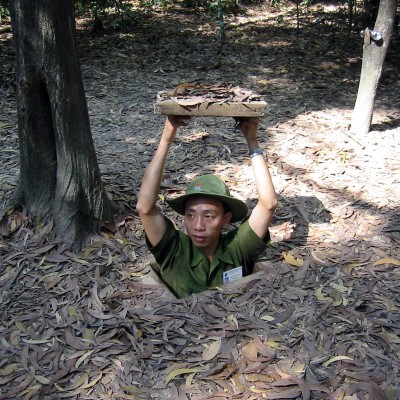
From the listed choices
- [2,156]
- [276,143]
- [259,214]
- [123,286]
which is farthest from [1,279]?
[276,143]

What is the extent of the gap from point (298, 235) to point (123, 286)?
148cm

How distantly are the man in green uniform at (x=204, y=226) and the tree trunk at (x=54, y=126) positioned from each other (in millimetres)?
669

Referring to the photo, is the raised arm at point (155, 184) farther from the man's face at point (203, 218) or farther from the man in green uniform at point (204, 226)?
the man's face at point (203, 218)

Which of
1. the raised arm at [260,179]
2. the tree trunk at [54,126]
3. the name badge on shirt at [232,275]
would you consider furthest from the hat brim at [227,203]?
the tree trunk at [54,126]

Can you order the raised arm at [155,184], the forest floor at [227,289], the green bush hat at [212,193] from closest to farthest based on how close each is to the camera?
the forest floor at [227,289] < the raised arm at [155,184] < the green bush hat at [212,193]

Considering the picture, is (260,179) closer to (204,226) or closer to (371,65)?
(204,226)

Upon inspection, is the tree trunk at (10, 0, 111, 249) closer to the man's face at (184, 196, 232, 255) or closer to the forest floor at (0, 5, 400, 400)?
the forest floor at (0, 5, 400, 400)

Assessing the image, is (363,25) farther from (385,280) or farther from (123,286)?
(123,286)

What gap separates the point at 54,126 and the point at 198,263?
139cm

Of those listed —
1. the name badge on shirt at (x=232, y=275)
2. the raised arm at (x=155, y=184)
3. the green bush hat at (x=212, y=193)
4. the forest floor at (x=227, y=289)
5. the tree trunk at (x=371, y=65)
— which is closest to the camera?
the forest floor at (x=227, y=289)

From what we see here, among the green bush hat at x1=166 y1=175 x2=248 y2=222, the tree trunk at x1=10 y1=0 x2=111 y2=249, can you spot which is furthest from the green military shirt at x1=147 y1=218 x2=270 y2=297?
the tree trunk at x1=10 y1=0 x2=111 y2=249

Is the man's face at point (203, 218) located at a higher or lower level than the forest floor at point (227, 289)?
higher

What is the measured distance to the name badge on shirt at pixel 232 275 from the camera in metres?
3.40

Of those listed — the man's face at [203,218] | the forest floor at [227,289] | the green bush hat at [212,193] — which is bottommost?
the forest floor at [227,289]
